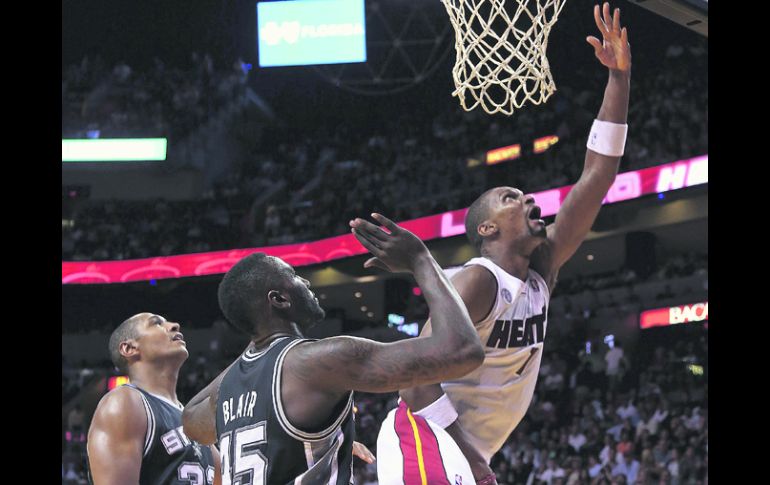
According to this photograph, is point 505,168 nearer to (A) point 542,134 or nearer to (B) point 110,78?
(A) point 542,134

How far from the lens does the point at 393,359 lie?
314 centimetres

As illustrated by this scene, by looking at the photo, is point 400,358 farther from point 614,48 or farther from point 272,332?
point 614,48

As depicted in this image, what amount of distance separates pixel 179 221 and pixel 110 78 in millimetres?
4175

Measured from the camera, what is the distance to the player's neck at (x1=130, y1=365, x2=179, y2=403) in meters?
5.20

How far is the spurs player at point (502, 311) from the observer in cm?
392

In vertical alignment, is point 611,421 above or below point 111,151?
below

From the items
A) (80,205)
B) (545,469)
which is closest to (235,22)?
(80,205)

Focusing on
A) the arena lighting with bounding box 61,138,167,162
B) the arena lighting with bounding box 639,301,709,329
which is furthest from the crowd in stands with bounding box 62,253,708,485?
the arena lighting with bounding box 61,138,167,162

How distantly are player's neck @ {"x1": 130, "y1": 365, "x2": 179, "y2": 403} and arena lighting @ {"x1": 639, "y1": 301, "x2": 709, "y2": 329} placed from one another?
1271 centimetres

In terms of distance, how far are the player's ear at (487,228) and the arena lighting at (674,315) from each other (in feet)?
42.1

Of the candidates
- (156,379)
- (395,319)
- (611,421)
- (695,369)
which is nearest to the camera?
(156,379)

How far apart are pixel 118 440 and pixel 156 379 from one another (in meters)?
0.54

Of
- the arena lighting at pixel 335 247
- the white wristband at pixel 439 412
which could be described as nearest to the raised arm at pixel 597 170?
the white wristband at pixel 439 412

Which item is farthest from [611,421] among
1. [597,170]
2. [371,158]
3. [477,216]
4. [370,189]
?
[477,216]
